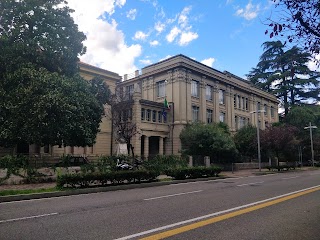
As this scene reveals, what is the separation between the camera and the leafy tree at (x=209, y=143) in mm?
33031

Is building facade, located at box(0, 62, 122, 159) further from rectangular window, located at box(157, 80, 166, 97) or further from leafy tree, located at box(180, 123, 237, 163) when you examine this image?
leafy tree, located at box(180, 123, 237, 163)

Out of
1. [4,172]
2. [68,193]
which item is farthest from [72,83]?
[68,193]

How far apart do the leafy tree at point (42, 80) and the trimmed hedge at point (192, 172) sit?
23.8ft

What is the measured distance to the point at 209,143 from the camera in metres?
33.6

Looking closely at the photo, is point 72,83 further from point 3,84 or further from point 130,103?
point 130,103

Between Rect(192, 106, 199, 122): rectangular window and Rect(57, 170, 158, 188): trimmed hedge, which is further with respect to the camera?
Rect(192, 106, 199, 122): rectangular window

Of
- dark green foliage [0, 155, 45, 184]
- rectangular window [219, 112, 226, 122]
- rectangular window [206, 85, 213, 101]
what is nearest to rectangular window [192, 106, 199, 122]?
rectangular window [206, 85, 213, 101]

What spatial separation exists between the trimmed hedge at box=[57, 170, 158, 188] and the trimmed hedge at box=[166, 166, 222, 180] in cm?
250

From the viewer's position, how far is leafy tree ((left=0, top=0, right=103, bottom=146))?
2034cm

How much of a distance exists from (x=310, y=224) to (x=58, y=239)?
552cm

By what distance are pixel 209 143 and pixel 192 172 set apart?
11465 millimetres

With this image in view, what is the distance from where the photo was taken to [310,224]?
7164mm

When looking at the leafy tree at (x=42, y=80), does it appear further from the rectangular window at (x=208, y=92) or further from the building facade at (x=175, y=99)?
the rectangular window at (x=208, y=92)

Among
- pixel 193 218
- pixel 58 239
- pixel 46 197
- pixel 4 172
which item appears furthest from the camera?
pixel 4 172
